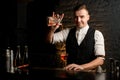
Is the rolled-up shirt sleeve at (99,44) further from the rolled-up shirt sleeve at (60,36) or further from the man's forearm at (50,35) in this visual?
the man's forearm at (50,35)

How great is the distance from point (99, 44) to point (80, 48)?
0.61ft

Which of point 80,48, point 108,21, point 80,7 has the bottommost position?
point 80,48

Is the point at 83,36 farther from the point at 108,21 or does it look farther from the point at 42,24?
the point at 42,24

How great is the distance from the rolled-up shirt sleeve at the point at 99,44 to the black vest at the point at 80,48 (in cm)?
4

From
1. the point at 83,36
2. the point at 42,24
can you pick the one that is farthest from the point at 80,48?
the point at 42,24

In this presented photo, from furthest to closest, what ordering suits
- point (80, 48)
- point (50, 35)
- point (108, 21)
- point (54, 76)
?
point (50, 35) → point (80, 48) → point (108, 21) → point (54, 76)

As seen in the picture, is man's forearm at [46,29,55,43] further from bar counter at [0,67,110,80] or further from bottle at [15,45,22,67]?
bar counter at [0,67,110,80]

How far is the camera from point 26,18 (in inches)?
99.0

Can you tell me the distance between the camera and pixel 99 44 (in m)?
2.16

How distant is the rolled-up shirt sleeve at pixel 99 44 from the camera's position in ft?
7.06

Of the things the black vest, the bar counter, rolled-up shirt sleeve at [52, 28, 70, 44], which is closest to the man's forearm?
rolled-up shirt sleeve at [52, 28, 70, 44]

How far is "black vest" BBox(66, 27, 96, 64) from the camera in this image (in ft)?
7.23

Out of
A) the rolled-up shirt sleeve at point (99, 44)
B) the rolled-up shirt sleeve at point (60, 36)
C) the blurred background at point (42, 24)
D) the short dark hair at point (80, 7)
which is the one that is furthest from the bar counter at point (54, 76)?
the short dark hair at point (80, 7)

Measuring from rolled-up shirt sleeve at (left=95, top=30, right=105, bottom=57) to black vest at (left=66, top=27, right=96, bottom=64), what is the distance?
0.12 ft
